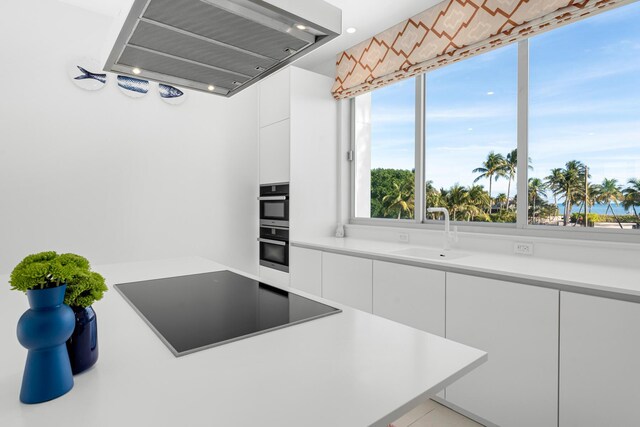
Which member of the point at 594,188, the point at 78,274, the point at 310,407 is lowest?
the point at 310,407

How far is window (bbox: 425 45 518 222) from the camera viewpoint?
2410mm

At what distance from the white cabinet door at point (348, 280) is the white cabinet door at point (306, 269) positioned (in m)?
0.06

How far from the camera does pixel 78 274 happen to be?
69cm

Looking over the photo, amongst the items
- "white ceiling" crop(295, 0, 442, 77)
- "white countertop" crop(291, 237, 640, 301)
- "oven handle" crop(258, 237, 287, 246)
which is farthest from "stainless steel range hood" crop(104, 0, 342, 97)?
"oven handle" crop(258, 237, 287, 246)

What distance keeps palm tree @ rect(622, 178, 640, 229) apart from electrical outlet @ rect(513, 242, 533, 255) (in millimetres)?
514

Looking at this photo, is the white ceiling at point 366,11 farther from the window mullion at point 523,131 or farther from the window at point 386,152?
the window mullion at point 523,131

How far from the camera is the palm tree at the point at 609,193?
1.96 metres

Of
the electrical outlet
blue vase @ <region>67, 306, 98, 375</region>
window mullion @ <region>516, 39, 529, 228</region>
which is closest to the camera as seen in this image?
blue vase @ <region>67, 306, 98, 375</region>

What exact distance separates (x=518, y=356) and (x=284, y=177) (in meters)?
2.21

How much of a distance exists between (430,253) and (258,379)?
2055 mm

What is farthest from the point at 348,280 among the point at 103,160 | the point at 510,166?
the point at 103,160

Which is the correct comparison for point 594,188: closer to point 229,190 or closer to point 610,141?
point 610,141

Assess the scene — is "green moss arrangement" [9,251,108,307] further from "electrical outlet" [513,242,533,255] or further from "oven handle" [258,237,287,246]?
"oven handle" [258,237,287,246]

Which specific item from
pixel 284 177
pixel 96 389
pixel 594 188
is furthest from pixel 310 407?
pixel 284 177
